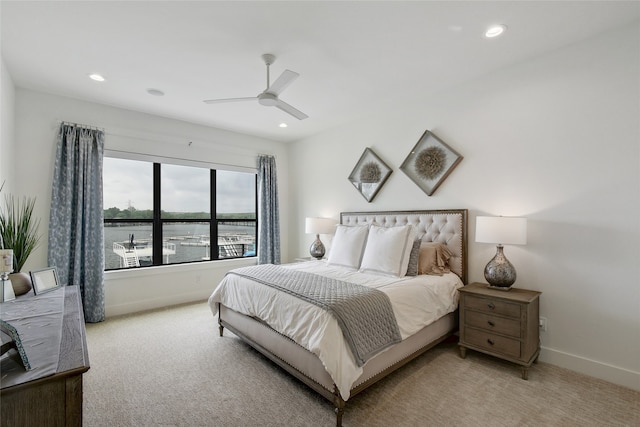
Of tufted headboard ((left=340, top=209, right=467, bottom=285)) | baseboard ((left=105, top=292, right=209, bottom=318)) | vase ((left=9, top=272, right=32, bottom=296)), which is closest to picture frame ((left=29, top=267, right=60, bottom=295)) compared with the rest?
vase ((left=9, top=272, right=32, bottom=296))

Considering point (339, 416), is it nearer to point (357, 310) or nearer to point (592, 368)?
point (357, 310)

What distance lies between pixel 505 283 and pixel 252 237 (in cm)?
411

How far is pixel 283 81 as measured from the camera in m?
2.52

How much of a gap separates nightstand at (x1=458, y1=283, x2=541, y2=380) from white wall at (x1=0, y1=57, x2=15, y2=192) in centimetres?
458

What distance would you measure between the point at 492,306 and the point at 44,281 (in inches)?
149

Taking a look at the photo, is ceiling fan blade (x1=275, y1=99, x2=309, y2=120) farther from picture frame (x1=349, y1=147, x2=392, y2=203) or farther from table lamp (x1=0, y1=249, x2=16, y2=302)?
table lamp (x1=0, y1=249, x2=16, y2=302)

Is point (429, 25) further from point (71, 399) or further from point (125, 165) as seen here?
point (125, 165)

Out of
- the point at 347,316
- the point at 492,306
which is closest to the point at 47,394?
the point at 347,316

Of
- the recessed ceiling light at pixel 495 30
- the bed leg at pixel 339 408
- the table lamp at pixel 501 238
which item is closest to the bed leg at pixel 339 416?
the bed leg at pixel 339 408

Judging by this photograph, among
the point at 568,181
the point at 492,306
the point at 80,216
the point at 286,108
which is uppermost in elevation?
the point at 286,108

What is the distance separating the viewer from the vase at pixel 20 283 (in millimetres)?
2173

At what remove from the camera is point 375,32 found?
2.38 metres

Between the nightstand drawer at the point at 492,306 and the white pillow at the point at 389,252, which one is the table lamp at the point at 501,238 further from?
the white pillow at the point at 389,252

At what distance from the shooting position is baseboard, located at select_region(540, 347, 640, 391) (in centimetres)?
228
